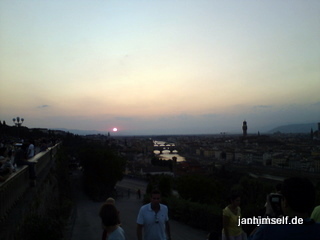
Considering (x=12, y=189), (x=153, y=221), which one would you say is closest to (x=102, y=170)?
(x=12, y=189)

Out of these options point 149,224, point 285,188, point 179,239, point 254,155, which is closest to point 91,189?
point 179,239

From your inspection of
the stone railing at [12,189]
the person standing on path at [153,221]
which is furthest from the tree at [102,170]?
the person standing on path at [153,221]

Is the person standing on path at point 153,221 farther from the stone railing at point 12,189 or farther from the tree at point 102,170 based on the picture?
the tree at point 102,170

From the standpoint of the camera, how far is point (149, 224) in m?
3.18

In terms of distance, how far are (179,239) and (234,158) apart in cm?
6934

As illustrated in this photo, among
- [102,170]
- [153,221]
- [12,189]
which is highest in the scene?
[12,189]

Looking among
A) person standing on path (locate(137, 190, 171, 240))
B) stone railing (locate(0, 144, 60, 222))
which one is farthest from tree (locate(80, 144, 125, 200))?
person standing on path (locate(137, 190, 171, 240))

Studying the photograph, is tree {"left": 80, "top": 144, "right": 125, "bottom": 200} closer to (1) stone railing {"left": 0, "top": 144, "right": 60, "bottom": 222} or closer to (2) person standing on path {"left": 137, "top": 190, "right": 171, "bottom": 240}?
(1) stone railing {"left": 0, "top": 144, "right": 60, "bottom": 222}

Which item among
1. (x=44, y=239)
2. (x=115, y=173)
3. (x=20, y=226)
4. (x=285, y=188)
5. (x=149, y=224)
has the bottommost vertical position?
(x=115, y=173)

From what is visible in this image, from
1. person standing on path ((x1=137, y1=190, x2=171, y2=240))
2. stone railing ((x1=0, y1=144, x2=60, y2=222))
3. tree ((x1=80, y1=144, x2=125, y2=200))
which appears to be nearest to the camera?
person standing on path ((x1=137, y1=190, x2=171, y2=240))

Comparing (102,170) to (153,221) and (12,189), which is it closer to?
(12,189)

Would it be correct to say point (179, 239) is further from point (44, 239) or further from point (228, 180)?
point (228, 180)

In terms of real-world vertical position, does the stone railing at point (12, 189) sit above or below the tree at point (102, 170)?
above

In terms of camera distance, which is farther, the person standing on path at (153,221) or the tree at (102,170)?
the tree at (102,170)
